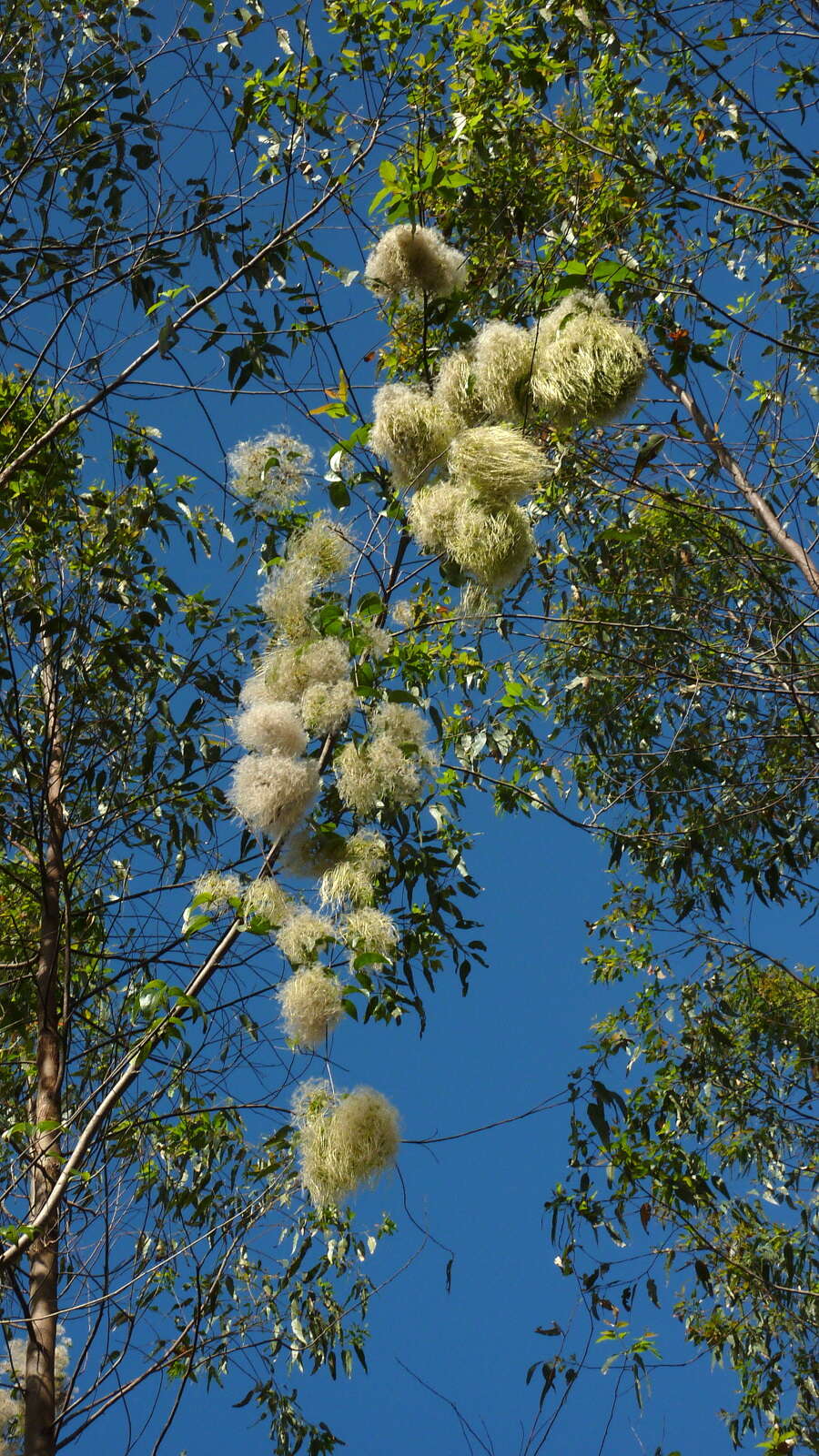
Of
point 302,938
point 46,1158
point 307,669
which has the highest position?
point 307,669

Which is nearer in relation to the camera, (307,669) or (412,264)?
(307,669)

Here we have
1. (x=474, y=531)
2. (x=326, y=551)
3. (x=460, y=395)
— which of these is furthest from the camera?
(x=326, y=551)

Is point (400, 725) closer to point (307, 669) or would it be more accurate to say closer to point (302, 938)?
point (307, 669)

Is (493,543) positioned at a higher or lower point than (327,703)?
higher

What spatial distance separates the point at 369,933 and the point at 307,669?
43 centimetres

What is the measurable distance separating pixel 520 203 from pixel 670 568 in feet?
4.42

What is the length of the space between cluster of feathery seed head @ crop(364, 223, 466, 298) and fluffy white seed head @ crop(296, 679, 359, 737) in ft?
2.38

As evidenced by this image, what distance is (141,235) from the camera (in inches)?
104

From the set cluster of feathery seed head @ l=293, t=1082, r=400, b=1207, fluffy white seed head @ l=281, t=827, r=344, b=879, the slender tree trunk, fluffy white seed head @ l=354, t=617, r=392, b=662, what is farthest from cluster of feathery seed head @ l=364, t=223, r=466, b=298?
cluster of feathery seed head @ l=293, t=1082, r=400, b=1207

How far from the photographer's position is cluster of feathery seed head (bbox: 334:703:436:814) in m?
1.89

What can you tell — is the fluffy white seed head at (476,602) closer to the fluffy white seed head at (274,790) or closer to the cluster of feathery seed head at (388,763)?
the cluster of feathery seed head at (388,763)

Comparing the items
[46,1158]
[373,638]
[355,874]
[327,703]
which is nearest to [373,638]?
[373,638]

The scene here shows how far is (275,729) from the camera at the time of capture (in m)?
1.78

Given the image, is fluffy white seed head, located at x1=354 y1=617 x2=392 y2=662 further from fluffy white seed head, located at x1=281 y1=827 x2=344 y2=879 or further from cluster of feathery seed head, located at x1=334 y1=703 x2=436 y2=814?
fluffy white seed head, located at x1=281 y1=827 x2=344 y2=879
